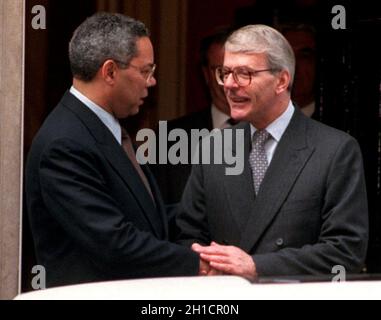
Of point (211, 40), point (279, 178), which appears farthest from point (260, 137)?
point (211, 40)

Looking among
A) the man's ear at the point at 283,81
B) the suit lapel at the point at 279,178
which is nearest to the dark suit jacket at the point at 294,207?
the suit lapel at the point at 279,178

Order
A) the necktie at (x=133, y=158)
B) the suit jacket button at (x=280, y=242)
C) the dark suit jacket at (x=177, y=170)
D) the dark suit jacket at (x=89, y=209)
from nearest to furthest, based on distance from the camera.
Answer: the dark suit jacket at (x=89, y=209) → the suit jacket button at (x=280, y=242) → the necktie at (x=133, y=158) → the dark suit jacket at (x=177, y=170)

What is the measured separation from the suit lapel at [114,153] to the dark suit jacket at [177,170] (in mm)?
1424

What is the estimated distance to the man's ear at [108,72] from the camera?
5.61m

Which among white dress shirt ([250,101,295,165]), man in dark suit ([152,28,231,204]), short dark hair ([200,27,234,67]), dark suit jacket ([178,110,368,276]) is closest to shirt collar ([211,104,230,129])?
man in dark suit ([152,28,231,204])

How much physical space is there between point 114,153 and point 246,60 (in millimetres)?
692

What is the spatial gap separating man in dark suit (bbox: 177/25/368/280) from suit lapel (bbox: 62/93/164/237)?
29 cm

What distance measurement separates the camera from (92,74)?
5598mm

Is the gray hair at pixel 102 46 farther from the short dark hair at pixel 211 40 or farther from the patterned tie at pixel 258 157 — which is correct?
the short dark hair at pixel 211 40

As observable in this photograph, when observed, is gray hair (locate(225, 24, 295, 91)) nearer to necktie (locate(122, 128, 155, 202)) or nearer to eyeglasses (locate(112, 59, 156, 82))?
eyeglasses (locate(112, 59, 156, 82))

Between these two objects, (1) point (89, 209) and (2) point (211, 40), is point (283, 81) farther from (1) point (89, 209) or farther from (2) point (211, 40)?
(2) point (211, 40)

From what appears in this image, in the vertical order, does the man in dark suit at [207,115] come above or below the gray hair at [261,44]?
below
